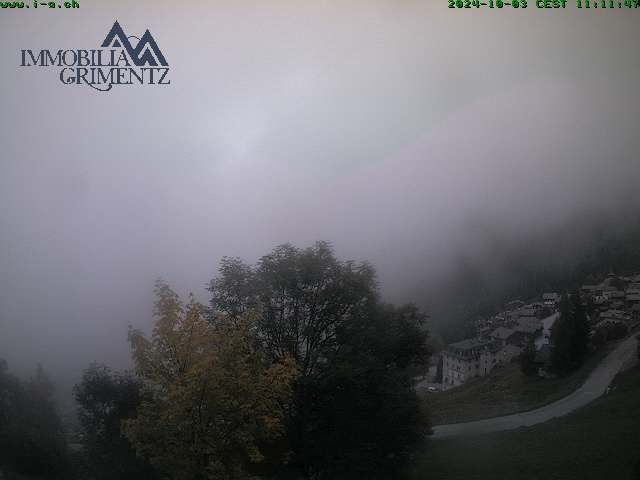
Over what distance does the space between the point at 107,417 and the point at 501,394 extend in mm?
9330

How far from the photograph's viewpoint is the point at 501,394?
11250 millimetres

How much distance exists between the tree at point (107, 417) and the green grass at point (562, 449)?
605 cm

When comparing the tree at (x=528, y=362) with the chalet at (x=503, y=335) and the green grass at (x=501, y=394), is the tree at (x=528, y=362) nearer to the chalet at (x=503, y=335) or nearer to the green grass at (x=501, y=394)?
the green grass at (x=501, y=394)

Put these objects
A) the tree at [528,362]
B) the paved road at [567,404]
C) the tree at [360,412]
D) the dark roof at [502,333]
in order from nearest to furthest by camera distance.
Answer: the tree at [360,412] → the paved road at [567,404] → the tree at [528,362] → the dark roof at [502,333]

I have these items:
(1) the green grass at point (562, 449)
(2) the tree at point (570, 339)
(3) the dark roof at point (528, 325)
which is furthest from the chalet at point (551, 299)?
(1) the green grass at point (562, 449)

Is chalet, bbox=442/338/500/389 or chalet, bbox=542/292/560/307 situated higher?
chalet, bbox=542/292/560/307

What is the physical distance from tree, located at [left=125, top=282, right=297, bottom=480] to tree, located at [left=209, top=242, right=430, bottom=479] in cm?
280

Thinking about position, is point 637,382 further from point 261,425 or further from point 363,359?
point 261,425

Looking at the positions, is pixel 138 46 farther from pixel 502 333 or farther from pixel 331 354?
pixel 502 333

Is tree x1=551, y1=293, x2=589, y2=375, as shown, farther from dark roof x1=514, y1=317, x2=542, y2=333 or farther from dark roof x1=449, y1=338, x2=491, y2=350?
dark roof x1=449, y1=338, x2=491, y2=350

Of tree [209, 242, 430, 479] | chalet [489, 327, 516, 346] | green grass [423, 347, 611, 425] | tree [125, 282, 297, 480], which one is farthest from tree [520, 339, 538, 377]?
tree [125, 282, 297, 480]

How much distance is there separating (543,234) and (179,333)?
10.3 m

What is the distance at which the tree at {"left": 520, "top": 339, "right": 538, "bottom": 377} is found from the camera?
11273mm

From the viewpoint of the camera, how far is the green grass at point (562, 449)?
7988 millimetres
